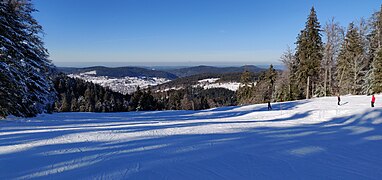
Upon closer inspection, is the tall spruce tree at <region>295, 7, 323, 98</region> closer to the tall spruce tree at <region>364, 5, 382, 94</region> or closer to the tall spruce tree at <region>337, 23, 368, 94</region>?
the tall spruce tree at <region>337, 23, 368, 94</region>

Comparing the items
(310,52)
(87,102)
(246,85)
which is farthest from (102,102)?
(310,52)

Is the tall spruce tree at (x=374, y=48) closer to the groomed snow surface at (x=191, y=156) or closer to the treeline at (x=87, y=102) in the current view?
the groomed snow surface at (x=191, y=156)

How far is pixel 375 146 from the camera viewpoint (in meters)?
6.55

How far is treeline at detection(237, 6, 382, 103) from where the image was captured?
30.9 meters

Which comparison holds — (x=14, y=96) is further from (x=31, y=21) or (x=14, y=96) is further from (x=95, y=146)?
(x=95, y=146)

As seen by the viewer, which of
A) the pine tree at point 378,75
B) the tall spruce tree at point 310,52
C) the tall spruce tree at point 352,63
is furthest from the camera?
the tall spruce tree at point 352,63

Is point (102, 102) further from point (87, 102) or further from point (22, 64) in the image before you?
point (22, 64)

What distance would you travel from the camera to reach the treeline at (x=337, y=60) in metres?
30.9

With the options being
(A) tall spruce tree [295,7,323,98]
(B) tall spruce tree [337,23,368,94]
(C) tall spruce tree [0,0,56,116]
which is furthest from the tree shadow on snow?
(B) tall spruce tree [337,23,368,94]

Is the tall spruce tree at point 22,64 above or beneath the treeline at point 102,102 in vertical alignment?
above

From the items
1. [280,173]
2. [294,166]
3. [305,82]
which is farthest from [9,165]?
[305,82]

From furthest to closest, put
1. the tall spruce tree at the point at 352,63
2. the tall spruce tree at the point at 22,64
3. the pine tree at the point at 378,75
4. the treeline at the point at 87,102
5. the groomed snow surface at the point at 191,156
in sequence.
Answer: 1. the treeline at the point at 87,102
2. the tall spruce tree at the point at 352,63
3. the pine tree at the point at 378,75
4. the tall spruce tree at the point at 22,64
5. the groomed snow surface at the point at 191,156

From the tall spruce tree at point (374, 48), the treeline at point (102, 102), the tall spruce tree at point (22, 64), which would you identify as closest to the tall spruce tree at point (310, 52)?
the tall spruce tree at point (374, 48)

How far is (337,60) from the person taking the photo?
33.3 meters
